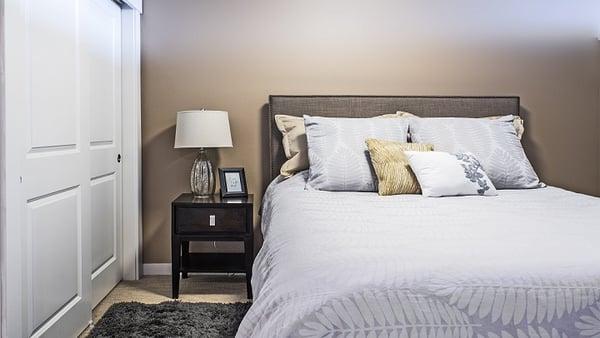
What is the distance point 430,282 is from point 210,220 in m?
2.20

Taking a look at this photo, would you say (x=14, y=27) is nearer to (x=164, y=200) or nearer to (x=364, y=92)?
(x=164, y=200)

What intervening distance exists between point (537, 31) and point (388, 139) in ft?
→ 4.73

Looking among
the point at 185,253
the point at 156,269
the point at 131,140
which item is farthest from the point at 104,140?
the point at 156,269

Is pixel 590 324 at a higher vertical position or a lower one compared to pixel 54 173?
lower

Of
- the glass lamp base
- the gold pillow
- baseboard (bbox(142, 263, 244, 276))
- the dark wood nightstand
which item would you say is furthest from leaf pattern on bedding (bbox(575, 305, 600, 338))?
baseboard (bbox(142, 263, 244, 276))

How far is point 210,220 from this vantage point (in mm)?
3373

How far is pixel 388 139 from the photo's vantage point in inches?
128

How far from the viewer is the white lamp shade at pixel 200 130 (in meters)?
3.50

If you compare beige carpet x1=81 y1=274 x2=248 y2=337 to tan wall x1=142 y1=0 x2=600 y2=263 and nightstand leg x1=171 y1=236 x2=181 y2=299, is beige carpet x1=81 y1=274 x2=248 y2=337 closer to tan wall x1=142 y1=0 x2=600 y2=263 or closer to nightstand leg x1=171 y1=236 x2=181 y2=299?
nightstand leg x1=171 y1=236 x2=181 y2=299

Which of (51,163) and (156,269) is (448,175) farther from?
(156,269)

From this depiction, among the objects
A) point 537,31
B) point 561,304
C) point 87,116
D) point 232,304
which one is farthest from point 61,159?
point 537,31

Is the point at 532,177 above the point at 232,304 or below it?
above

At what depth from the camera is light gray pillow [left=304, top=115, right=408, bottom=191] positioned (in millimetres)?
3043

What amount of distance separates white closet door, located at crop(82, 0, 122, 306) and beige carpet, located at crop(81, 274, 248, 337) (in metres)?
0.07
